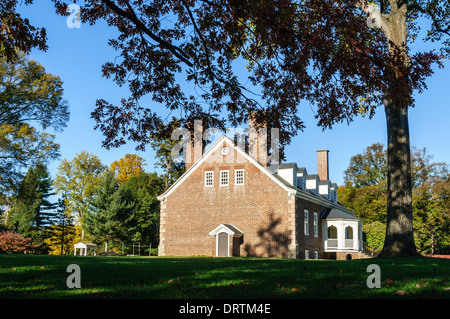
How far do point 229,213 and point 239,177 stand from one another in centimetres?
300

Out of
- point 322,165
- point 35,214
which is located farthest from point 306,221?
point 35,214

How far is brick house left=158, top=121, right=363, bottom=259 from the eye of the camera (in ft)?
107

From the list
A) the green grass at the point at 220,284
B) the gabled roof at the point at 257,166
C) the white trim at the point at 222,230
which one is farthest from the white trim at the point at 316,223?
the green grass at the point at 220,284

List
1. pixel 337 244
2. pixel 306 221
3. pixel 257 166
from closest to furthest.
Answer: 1. pixel 257 166
2. pixel 306 221
3. pixel 337 244

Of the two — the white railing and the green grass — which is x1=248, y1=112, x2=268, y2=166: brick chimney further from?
the white railing

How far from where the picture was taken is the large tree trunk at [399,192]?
16750 mm

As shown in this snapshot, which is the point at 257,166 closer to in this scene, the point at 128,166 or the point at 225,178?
the point at 225,178

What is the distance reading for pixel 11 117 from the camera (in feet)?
104

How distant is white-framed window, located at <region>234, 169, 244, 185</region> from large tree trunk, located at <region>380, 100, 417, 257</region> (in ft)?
58.4

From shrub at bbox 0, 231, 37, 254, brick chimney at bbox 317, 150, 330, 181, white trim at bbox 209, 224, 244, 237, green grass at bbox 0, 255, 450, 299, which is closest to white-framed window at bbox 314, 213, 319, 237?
white trim at bbox 209, 224, 244, 237

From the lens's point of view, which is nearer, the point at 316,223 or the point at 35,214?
the point at 316,223

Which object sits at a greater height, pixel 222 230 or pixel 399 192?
pixel 399 192

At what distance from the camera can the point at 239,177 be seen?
34656 mm

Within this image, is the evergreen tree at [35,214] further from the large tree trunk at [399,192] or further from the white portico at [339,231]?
the large tree trunk at [399,192]
